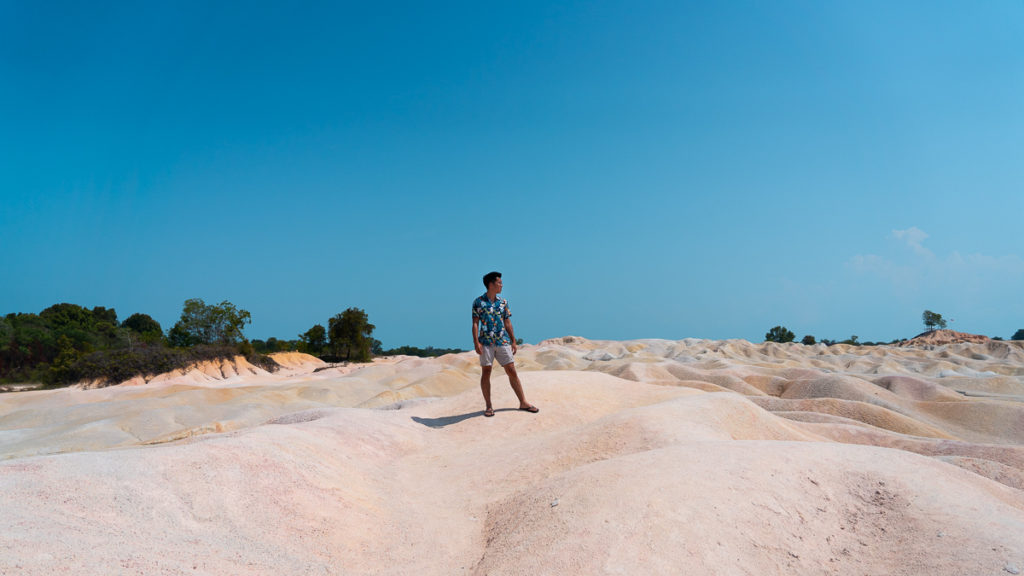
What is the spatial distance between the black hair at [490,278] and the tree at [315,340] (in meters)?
38.1

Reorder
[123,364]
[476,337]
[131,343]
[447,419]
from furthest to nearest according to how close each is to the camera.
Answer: [131,343]
[123,364]
[447,419]
[476,337]

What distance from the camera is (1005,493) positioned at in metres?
4.05

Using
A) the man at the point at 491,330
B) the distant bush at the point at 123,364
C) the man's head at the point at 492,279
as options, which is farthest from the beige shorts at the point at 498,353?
the distant bush at the point at 123,364

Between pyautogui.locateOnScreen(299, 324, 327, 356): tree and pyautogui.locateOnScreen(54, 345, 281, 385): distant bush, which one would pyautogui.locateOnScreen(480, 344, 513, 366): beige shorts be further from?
pyautogui.locateOnScreen(299, 324, 327, 356): tree

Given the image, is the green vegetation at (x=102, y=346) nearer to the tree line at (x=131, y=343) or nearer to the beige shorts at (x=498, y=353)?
the tree line at (x=131, y=343)

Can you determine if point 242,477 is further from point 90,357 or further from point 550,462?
point 90,357

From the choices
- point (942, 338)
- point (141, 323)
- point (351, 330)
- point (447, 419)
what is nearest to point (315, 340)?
point (351, 330)

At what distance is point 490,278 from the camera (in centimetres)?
702

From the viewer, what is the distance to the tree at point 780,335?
5512 centimetres

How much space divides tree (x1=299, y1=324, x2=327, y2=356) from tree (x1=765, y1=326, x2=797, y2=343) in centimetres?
4233

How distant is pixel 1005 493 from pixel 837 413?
723 centimetres

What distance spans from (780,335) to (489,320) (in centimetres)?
5612

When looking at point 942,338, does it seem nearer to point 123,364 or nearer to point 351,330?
point 351,330

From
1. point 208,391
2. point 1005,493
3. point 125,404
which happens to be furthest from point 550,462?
point 208,391
